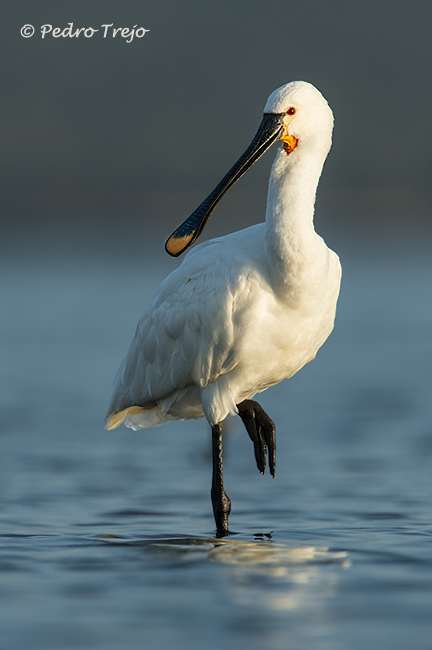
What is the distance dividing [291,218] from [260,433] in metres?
2.07

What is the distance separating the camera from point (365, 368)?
15406 millimetres

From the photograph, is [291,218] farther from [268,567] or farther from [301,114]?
[268,567]

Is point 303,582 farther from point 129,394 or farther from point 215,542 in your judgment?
point 129,394

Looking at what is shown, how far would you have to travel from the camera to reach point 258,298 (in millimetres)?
7523

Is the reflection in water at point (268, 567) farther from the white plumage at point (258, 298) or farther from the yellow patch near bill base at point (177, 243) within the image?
the yellow patch near bill base at point (177, 243)

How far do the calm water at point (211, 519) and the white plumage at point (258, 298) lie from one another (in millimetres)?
994

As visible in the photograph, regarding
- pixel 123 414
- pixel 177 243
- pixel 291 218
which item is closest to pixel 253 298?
pixel 291 218

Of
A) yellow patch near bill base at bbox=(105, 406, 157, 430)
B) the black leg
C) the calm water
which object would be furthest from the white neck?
yellow patch near bill base at bbox=(105, 406, 157, 430)

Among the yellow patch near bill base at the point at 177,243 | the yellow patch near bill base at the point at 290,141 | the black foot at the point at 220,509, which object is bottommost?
the black foot at the point at 220,509

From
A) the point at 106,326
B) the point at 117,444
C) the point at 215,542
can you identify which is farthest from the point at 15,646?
the point at 106,326

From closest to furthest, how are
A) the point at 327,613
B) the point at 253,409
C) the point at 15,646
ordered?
1. the point at 15,646
2. the point at 327,613
3. the point at 253,409

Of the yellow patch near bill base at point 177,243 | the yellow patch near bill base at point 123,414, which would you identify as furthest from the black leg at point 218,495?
the yellow patch near bill base at point 177,243

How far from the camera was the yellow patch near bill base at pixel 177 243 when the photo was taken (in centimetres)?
786

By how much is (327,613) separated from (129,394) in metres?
3.36
